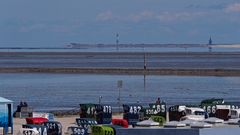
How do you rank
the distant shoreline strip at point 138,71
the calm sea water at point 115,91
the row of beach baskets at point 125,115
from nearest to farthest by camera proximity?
1. the row of beach baskets at point 125,115
2. the calm sea water at point 115,91
3. the distant shoreline strip at point 138,71

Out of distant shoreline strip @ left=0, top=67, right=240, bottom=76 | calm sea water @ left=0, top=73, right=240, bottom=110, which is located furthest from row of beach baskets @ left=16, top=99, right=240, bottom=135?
distant shoreline strip @ left=0, top=67, right=240, bottom=76

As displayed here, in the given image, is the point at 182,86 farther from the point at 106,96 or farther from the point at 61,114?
the point at 61,114

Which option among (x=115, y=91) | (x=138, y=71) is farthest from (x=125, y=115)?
(x=138, y=71)

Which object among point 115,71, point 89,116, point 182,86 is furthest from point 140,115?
point 115,71

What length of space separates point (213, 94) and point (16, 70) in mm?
52970

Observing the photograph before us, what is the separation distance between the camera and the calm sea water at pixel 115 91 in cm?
7225

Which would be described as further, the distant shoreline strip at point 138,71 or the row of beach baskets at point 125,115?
the distant shoreline strip at point 138,71

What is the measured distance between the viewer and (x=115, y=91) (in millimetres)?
82938

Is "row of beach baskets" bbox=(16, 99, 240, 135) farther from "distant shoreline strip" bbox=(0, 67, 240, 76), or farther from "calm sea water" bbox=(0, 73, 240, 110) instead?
"distant shoreline strip" bbox=(0, 67, 240, 76)

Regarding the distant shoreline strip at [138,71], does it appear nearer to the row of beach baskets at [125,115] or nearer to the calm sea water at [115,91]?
the calm sea water at [115,91]

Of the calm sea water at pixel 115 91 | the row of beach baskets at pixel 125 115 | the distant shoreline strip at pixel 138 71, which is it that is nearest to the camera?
the row of beach baskets at pixel 125 115

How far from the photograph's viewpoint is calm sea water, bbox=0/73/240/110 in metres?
72.2

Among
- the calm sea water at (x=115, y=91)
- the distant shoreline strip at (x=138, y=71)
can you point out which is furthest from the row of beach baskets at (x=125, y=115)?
the distant shoreline strip at (x=138, y=71)

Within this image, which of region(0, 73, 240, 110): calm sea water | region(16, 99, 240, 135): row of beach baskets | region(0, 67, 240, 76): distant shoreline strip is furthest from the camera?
region(0, 67, 240, 76): distant shoreline strip
